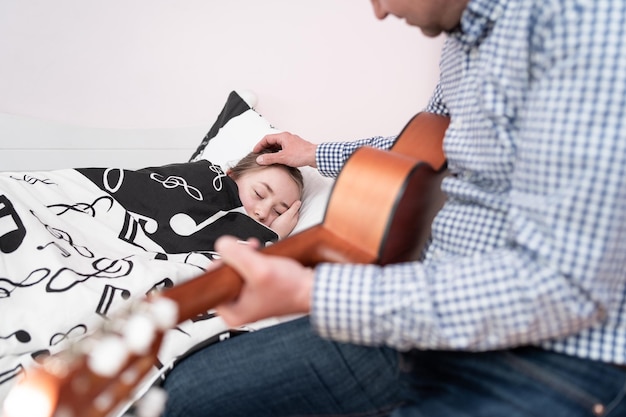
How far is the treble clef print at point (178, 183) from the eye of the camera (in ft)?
4.99

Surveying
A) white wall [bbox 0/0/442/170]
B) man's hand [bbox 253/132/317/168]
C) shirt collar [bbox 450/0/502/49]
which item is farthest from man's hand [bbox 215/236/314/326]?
white wall [bbox 0/0/442/170]

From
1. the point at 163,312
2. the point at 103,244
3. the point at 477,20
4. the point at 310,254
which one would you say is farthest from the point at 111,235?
the point at 477,20

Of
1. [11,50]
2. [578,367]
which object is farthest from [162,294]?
[11,50]

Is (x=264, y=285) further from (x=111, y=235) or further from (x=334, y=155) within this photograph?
(x=111, y=235)

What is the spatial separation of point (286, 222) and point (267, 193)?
114 mm

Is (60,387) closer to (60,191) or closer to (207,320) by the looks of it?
(207,320)

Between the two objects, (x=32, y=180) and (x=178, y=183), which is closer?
(x=32, y=180)

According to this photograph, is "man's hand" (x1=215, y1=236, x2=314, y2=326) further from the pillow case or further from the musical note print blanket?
the pillow case

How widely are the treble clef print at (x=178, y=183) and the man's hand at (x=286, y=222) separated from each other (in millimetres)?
242

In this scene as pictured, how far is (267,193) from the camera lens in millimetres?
1627

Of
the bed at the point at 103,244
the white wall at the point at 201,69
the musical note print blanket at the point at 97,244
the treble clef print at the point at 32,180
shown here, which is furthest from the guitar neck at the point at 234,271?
the white wall at the point at 201,69

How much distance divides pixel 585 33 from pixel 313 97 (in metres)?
1.55

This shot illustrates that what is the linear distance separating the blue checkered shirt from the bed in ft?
1.44

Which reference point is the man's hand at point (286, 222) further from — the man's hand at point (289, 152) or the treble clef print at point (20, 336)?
the treble clef print at point (20, 336)
